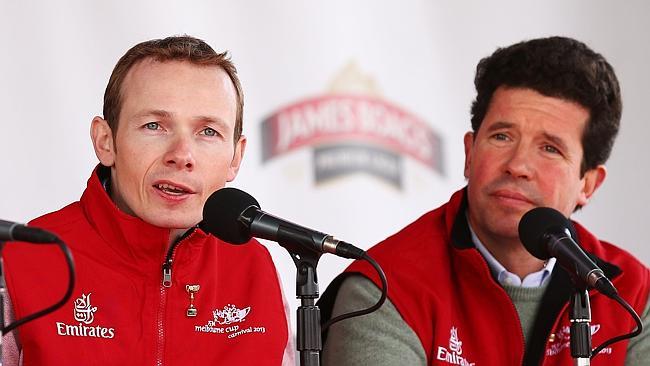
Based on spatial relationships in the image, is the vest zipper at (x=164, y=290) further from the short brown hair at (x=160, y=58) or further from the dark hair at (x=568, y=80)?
the dark hair at (x=568, y=80)

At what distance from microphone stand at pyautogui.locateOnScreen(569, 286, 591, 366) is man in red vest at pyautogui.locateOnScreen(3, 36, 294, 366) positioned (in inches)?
25.8

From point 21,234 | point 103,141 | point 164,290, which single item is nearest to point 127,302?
point 164,290

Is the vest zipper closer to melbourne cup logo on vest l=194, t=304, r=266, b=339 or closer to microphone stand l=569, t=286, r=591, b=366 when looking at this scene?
melbourne cup logo on vest l=194, t=304, r=266, b=339

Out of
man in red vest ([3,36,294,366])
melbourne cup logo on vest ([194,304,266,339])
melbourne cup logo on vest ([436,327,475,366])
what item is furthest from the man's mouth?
melbourne cup logo on vest ([436,327,475,366])

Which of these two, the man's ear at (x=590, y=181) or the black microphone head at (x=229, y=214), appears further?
the man's ear at (x=590, y=181)

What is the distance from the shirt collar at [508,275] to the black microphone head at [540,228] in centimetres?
60

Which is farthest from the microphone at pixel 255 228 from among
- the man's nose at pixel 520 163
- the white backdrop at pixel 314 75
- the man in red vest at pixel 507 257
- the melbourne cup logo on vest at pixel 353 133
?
the melbourne cup logo on vest at pixel 353 133

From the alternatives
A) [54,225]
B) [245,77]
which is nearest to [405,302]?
[54,225]

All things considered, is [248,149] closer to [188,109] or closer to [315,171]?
[315,171]

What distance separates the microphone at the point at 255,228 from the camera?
1772 millimetres

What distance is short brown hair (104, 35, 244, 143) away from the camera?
2322mm

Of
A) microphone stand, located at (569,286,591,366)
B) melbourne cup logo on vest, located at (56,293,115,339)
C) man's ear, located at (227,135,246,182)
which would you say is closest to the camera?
microphone stand, located at (569,286,591,366)

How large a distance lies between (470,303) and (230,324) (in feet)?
1.91

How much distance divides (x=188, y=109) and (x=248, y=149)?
3.32 ft
